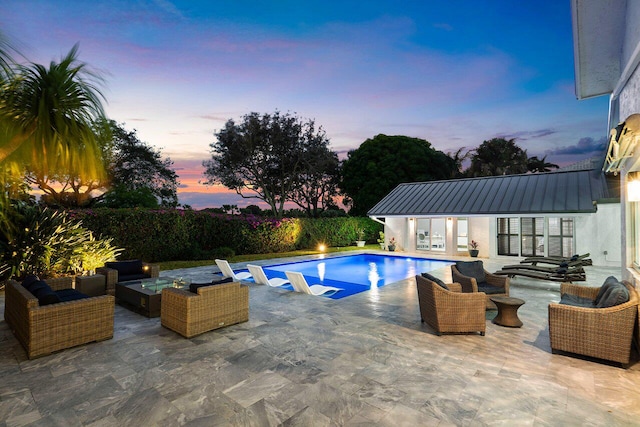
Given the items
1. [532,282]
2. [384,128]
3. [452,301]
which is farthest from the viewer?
[384,128]

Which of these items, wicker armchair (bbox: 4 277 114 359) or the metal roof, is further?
the metal roof

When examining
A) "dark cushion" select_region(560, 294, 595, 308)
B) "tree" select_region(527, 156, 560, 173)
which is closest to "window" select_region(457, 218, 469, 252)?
"dark cushion" select_region(560, 294, 595, 308)

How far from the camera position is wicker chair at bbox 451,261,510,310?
6.40 meters

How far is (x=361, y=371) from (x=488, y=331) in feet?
9.19

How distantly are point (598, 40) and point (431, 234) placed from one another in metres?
13.6

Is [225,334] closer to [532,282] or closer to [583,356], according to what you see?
[583,356]

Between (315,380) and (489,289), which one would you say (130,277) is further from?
(489,289)

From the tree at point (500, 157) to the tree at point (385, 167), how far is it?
11.8 ft

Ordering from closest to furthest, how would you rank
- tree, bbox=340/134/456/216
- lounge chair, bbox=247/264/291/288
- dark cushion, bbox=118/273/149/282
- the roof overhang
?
the roof overhang
dark cushion, bbox=118/273/149/282
lounge chair, bbox=247/264/291/288
tree, bbox=340/134/456/216

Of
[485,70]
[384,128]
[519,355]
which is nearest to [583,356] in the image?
[519,355]

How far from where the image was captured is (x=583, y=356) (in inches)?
168

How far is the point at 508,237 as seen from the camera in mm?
15680

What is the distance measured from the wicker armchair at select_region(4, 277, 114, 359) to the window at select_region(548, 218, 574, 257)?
56.0ft

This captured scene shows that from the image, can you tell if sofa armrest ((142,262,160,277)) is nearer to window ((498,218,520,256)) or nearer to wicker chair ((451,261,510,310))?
wicker chair ((451,261,510,310))
